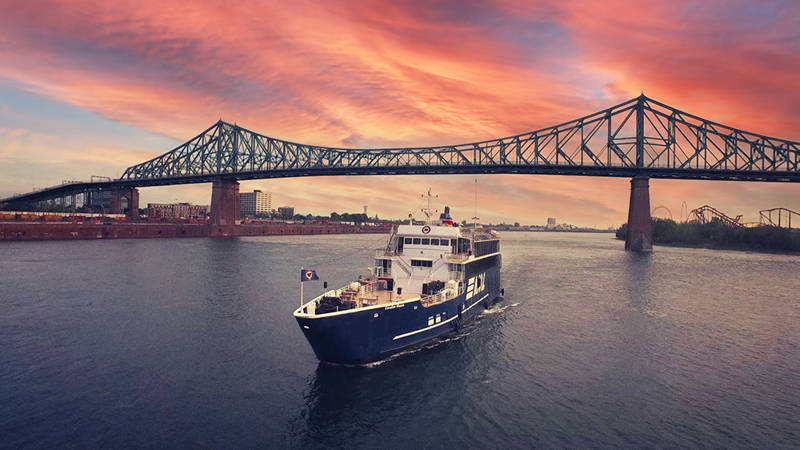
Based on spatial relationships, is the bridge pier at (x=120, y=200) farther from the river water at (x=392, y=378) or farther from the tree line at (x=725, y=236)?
the tree line at (x=725, y=236)

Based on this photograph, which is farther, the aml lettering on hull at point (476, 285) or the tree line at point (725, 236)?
the tree line at point (725, 236)

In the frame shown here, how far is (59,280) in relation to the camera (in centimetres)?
4644

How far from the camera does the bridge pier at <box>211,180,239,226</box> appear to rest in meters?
140

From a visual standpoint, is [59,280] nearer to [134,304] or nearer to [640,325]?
[134,304]

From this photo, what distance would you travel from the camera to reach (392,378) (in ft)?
70.2

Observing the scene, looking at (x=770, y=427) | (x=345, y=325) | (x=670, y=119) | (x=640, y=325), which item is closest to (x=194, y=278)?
(x=345, y=325)

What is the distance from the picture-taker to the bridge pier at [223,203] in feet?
459

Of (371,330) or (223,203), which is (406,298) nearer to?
(371,330)

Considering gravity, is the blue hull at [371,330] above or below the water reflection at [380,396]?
above

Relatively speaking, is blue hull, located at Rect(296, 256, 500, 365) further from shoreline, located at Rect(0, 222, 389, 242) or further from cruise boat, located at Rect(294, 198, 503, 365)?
shoreline, located at Rect(0, 222, 389, 242)

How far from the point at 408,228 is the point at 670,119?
113085 millimetres

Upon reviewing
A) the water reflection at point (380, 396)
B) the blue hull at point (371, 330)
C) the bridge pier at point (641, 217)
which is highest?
the bridge pier at point (641, 217)

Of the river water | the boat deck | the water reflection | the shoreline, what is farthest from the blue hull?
the shoreline

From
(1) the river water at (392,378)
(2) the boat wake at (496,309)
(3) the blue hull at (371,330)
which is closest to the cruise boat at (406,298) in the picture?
(3) the blue hull at (371,330)
